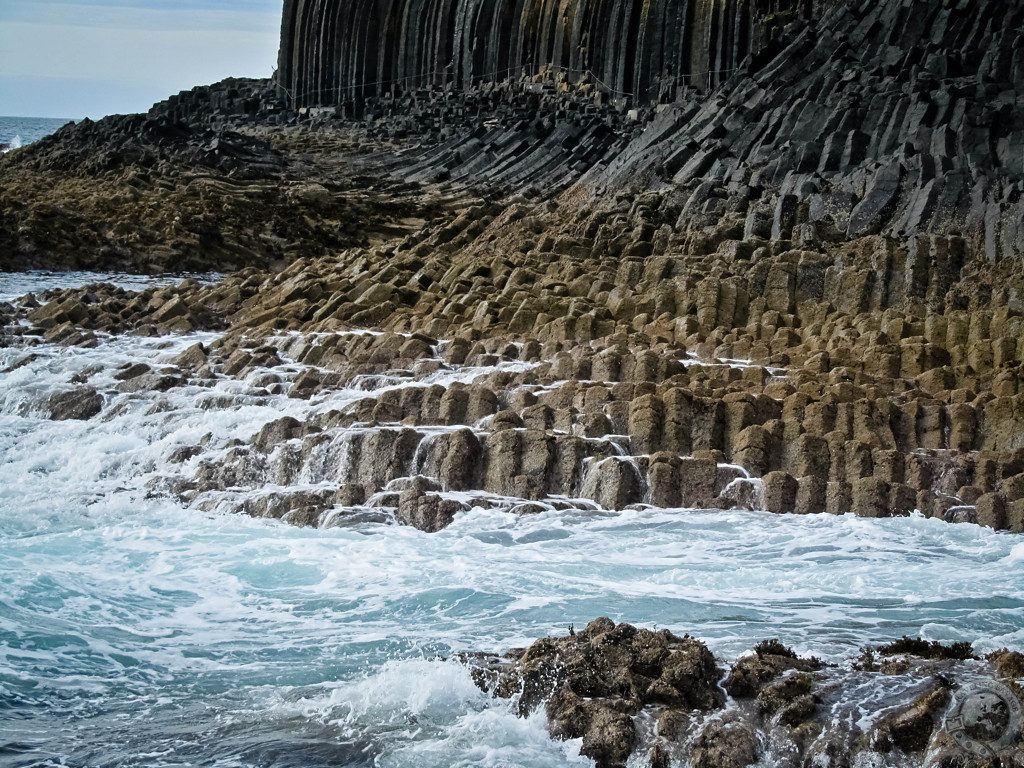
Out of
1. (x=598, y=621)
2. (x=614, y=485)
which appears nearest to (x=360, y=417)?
(x=614, y=485)

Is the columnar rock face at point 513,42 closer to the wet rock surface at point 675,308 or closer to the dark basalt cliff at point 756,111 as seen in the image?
the dark basalt cliff at point 756,111

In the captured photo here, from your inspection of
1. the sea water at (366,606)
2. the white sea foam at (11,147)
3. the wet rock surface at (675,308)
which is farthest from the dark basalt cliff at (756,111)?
the white sea foam at (11,147)

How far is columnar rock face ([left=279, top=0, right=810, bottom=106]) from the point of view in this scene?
37.8 meters

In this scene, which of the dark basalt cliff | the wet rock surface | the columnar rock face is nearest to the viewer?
the wet rock surface

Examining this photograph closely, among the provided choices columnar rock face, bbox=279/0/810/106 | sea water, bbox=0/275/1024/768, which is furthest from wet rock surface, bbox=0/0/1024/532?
columnar rock face, bbox=279/0/810/106

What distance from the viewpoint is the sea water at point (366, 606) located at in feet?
26.2

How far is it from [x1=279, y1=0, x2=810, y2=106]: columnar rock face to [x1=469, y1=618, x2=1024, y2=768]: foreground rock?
100ft

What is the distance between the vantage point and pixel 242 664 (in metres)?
9.38

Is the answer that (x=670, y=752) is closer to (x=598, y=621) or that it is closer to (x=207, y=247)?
(x=598, y=621)

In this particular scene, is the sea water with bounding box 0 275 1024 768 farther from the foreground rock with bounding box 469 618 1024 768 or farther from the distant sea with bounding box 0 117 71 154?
the distant sea with bounding box 0 117 71 154

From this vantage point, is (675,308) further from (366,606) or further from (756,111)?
(756,111)

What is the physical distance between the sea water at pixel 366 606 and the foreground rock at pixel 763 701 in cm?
28

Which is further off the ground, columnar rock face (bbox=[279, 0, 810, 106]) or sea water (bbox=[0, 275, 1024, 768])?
columnar rock face (bbox=[279, 0, 810, 106])

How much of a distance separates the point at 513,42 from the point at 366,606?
40.7 meters
